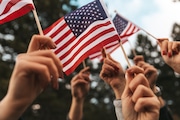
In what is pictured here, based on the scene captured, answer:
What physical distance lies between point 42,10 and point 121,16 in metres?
16.9

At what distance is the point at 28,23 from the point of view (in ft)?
66.9

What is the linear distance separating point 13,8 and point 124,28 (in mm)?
3040

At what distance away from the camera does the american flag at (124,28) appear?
566 centimetres

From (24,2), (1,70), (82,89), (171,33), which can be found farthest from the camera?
(171,33)

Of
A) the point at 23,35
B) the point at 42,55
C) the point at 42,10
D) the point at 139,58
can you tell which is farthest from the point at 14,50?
the point at 42,55

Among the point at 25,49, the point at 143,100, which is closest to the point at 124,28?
the point at 143,100

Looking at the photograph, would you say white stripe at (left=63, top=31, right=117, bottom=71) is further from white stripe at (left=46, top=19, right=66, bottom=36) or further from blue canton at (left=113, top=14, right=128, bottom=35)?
blue canton at (left=113, top=14, right=128, bottom=35)

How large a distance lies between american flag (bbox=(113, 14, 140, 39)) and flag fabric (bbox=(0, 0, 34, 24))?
2851 millimetres

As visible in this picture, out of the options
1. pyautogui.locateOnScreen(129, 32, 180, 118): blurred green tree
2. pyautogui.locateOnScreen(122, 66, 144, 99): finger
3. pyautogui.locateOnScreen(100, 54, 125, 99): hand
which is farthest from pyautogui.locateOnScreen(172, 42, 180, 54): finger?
pyautogui.locateOnScreen(129, 32, 180, 118): blurred green tree

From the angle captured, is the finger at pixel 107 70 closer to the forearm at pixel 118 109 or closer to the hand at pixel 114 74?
the hand at pixel 114 74

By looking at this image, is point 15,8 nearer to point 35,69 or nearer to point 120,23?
point 35,69

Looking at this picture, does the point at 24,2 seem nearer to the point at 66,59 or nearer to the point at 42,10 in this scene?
the point at 66,59

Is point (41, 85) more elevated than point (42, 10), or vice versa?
point (41, 85)

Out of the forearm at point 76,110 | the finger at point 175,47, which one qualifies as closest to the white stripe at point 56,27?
the forearm at point 76,110
